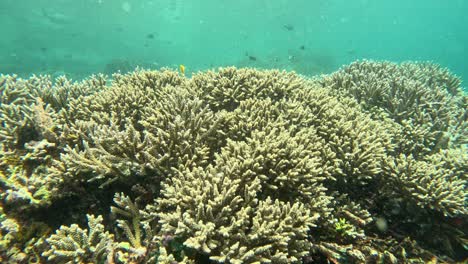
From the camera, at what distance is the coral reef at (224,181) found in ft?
7.94

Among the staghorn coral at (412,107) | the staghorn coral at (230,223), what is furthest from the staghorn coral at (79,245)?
the staghorn coral at (412,107)

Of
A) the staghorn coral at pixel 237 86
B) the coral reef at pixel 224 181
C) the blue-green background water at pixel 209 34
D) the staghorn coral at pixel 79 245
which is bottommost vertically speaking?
the staghorn coral at pixel 79 245

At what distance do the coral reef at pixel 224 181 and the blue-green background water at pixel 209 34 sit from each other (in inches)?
441

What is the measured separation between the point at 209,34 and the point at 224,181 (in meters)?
120

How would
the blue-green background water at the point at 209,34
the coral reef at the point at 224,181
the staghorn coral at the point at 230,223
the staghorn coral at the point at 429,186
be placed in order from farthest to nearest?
1. the blue-green background water at the point at 209,34
2. the staghorn coral at the point at 429,186
3. the coral reef at the point at 224,181
4. the staghorn coral at the point at 230,223

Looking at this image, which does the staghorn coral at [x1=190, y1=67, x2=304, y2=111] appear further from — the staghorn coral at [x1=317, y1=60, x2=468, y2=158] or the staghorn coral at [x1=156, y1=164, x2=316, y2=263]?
the staghorn coral at [x1=156, y1=164, x2=316, y2=263]

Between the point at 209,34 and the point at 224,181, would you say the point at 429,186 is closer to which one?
the point at 224,181

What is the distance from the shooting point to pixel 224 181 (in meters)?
2.59

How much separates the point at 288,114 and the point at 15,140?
397 cm

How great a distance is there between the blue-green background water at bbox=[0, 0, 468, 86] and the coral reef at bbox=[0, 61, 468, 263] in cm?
1119

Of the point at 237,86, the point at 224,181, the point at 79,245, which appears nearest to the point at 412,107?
the point at 237,86

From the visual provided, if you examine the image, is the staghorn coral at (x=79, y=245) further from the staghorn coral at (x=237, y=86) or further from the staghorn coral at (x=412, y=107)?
the staghorn coral at (x=412, y=107)

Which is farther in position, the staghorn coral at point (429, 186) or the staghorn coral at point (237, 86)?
the staghorn coral at point (237, 86)

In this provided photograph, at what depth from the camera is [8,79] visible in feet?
17.0
